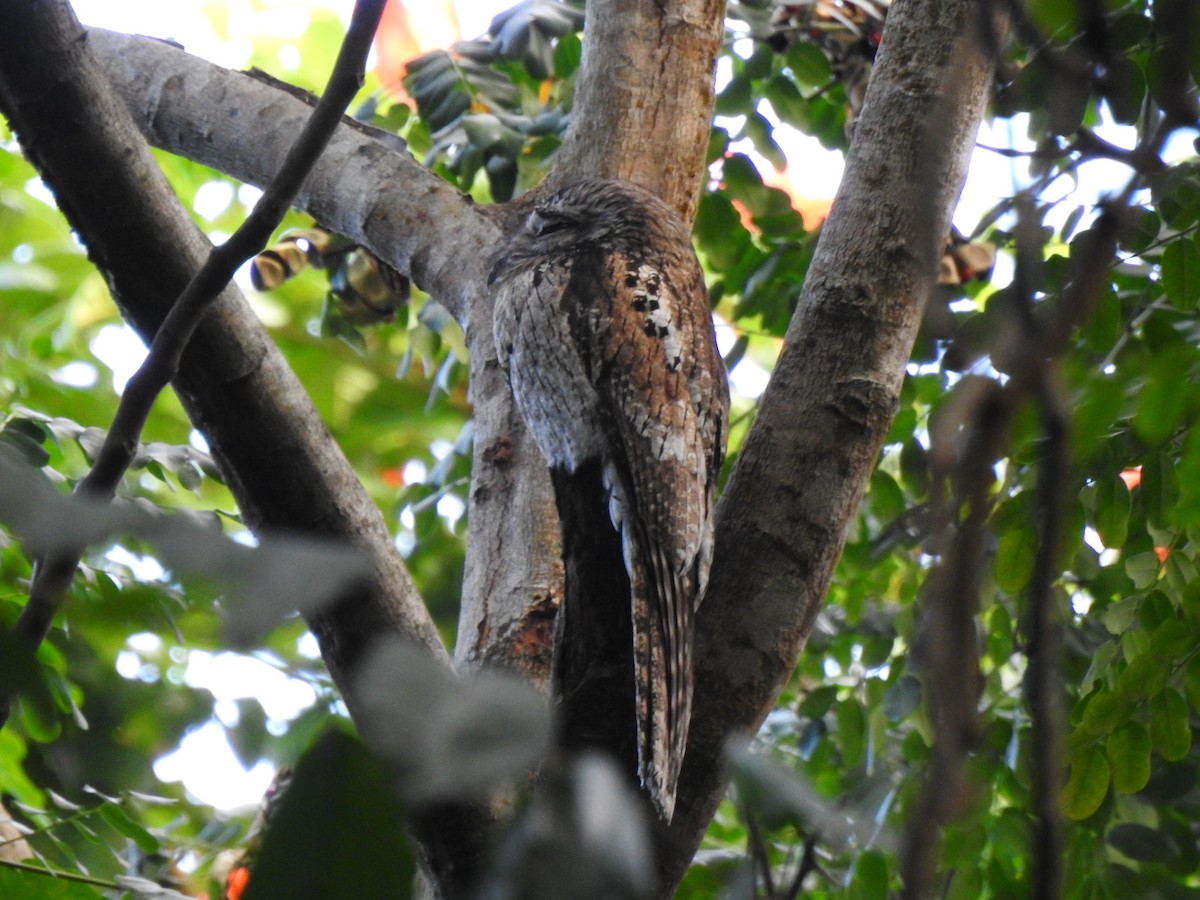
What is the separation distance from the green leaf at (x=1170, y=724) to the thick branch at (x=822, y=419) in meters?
0.39

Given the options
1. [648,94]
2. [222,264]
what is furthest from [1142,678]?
[648,94]

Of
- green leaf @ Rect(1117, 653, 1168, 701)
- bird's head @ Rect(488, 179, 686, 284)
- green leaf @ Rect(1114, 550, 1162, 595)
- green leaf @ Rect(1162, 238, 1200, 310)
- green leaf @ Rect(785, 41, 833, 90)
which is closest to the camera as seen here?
green leaf @ Rect(1117, 653, 1168, 701)

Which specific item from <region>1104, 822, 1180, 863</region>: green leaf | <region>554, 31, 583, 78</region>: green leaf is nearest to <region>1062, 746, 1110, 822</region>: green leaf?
<region>1104, 822, 1180, 863</region>: green leaf

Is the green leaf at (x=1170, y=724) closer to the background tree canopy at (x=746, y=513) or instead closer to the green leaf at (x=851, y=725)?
the background tree canopy at (x=746, y=513)

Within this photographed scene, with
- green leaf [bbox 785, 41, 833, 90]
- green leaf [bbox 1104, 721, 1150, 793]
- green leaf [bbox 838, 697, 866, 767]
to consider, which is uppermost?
green leaf [bbox 785, 41, 833, 90]

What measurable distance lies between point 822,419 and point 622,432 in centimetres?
29

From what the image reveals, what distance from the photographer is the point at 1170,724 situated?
1.20 metres

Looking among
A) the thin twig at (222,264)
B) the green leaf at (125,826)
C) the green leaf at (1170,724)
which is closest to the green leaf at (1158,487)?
the green leaf at (1170,724)

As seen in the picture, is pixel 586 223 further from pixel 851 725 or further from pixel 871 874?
pixel 871 874

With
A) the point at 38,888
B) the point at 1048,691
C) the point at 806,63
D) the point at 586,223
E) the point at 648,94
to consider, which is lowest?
the point at 38,888

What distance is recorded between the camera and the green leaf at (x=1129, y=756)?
3.92 feet

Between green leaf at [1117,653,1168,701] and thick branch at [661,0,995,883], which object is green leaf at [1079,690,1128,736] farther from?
thick branch at [661,0,995,883]

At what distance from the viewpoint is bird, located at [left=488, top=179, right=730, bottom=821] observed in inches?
52.2

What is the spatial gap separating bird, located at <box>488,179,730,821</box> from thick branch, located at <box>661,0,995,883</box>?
49 mm
